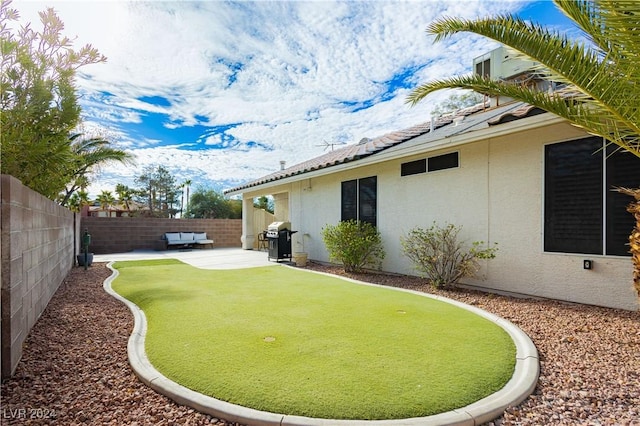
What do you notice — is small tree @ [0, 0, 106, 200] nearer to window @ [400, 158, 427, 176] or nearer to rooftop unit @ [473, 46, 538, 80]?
window @ [400, 158, 427, 176]

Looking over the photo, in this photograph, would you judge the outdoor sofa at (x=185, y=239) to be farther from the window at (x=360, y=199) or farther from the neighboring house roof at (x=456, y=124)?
the window at (x=360, y=199)

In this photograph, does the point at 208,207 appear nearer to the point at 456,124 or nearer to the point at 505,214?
the point at 456,124

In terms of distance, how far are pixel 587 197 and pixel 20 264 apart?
8460mm

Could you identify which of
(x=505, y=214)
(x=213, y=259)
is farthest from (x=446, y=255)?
(x=213, y=259)

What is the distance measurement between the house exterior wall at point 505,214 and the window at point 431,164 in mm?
117

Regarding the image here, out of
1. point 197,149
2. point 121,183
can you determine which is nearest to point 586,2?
point 197,149

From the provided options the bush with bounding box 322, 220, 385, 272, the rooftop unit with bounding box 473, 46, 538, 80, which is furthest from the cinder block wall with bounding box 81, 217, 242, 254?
the rooftop unit with bounding box 473, 46, 538, 80

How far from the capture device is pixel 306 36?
1109 cm

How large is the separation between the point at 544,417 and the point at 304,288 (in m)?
5.73

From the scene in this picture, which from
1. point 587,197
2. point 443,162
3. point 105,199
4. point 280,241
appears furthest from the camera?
point 105,199

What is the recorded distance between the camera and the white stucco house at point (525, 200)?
591cm

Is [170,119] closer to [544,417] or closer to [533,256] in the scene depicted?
[533,256]

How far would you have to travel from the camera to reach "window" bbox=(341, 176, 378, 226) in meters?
10.9

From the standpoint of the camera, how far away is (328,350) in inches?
164
